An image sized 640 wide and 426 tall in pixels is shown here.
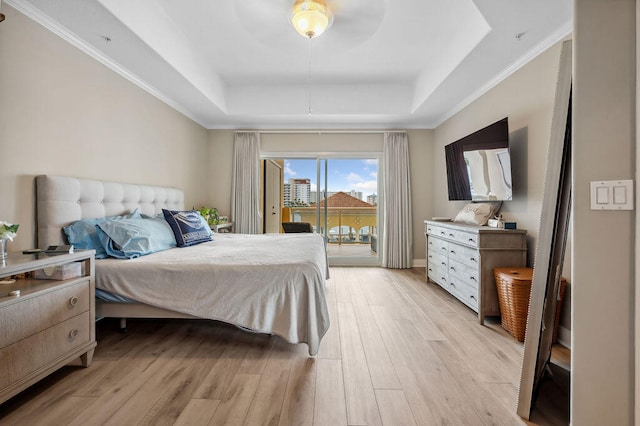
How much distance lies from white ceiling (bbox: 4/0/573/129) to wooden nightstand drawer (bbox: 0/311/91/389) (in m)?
2.13

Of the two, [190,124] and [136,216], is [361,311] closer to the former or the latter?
[136,216]

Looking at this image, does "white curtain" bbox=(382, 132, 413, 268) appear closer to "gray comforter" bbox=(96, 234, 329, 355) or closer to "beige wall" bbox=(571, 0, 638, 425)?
"gray comforter" bbox=(96, 234, 329, 355)

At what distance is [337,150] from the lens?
204 inches

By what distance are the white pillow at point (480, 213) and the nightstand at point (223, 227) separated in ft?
11.2

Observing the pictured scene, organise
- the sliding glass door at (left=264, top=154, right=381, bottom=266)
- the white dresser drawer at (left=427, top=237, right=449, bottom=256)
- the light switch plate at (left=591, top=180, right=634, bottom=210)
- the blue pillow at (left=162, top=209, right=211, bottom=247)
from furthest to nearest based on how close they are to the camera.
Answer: the sliding glass door at (left=264, top=154, right=381, bottom=266) < the white dresser drawer at (left=427, top=237, right=449, bottom=256) < the blue pillow at (left=162, top=209, right=211, bottom=247) < the light switch plate at (left=591, top=180, right=634, bottom=210)

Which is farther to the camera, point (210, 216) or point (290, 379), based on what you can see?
point (210, 216)

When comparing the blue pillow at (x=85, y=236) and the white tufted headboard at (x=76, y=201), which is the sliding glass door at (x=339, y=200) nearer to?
the white tufted headboard at (x=76, y=201)

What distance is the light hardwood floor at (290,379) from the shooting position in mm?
1463

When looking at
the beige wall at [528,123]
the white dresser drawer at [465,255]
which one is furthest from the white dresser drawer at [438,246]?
the beige wall at [528,123]

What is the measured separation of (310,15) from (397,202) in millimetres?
3367

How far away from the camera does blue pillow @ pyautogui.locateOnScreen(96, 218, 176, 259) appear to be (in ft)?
7.54

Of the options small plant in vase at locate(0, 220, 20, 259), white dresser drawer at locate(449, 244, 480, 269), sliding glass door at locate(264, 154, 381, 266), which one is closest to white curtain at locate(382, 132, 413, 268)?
sliding glass door at locate(264, 154, 381, 266)

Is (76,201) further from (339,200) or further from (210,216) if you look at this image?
(339,200)

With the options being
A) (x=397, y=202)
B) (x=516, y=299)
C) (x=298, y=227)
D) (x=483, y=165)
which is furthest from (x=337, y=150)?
(x=516, y=299)
